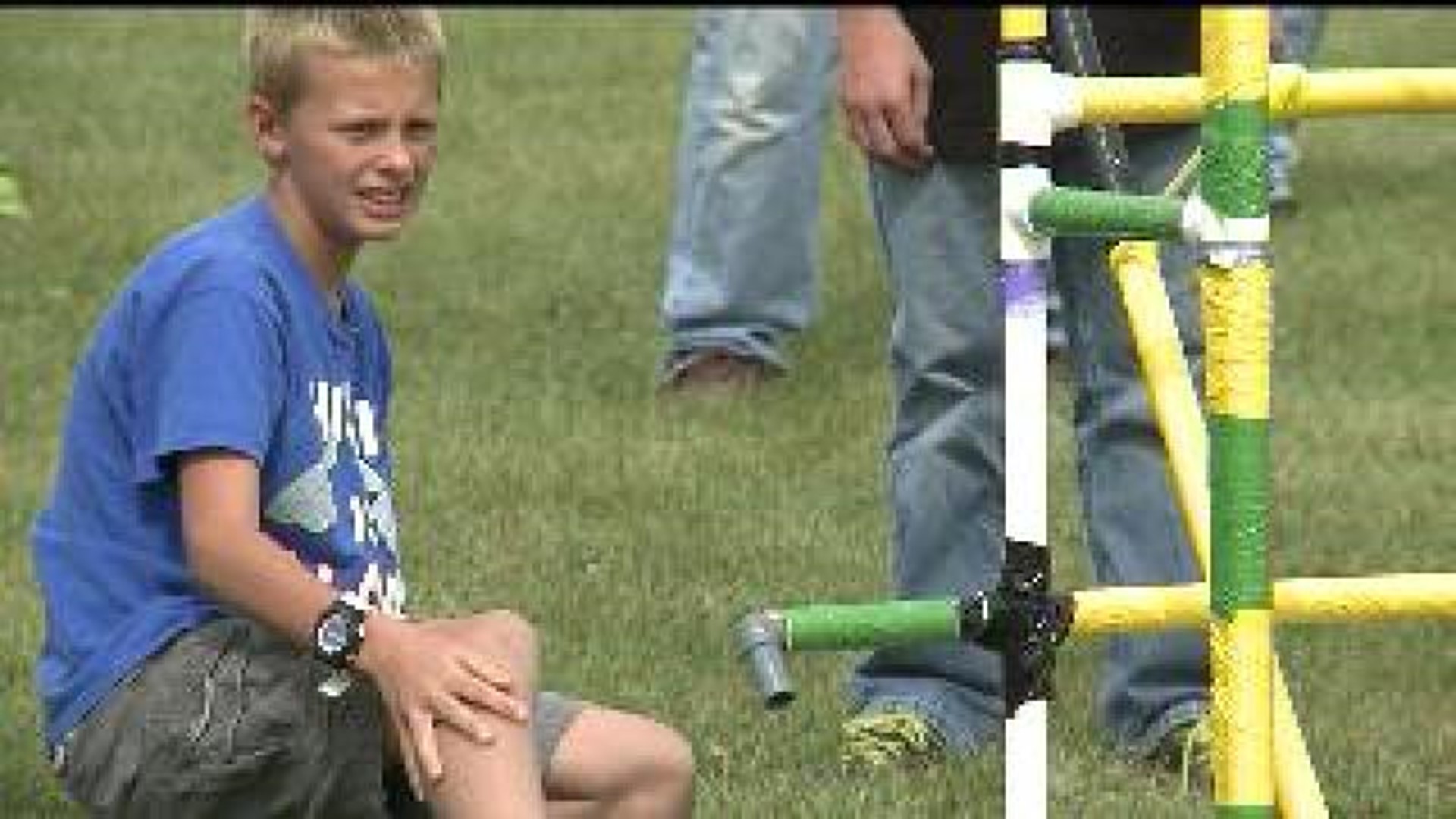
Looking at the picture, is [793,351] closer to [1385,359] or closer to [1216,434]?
[1385,359]

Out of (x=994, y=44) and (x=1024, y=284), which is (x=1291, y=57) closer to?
(x=994, y=44)

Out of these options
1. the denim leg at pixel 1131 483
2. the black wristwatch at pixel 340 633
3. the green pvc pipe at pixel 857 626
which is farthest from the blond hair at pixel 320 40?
the denim leg at pixel 1131 483

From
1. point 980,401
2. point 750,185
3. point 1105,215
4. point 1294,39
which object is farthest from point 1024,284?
point 1294,39

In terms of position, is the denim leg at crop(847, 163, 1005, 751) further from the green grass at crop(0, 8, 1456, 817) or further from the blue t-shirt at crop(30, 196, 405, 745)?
the blue t-shirt at crop(30, 196, 405, 745)

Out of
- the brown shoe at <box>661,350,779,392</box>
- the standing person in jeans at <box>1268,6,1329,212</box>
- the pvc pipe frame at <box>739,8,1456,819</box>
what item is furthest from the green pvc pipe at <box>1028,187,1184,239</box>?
the standing person in jeans at <box>1268,6,1329,212</box>

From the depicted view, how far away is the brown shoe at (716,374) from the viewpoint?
7.73 m

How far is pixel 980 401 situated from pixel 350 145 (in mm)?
1309

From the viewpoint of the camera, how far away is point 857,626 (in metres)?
3.60

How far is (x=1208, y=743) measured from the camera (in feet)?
16.1

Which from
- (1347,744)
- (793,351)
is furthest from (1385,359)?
(1347,744)

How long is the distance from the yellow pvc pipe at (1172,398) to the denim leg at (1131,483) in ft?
2.51

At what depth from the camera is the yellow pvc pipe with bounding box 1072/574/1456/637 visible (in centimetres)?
377

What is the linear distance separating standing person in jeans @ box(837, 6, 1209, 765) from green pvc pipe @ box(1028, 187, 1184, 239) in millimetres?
1353

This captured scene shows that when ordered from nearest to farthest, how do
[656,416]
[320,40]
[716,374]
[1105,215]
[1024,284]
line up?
1. [1105,215]
2. [1024,284]
3. [320,40]
4. [656,416]
5. [716,374]
